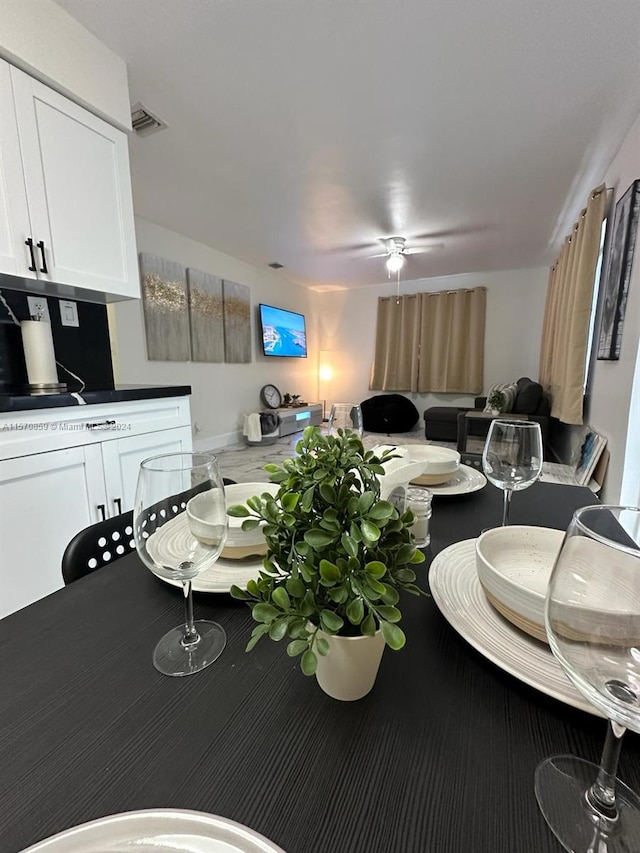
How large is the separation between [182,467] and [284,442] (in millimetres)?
4271

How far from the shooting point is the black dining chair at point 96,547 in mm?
698

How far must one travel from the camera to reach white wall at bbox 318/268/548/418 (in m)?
5.10

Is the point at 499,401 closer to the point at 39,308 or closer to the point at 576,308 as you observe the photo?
the point at 576,308

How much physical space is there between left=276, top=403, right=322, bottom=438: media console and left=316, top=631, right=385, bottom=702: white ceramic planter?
14.6 ft

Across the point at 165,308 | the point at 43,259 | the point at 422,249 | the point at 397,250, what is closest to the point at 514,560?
the point at 43,259

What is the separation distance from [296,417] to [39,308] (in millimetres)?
3582

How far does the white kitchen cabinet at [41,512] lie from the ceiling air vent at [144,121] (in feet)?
5.89

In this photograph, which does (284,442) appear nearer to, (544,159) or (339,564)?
(544,159)

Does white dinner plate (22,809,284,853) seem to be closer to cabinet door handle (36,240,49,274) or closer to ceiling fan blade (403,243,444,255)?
cabinet door handle (36,240,49,274)

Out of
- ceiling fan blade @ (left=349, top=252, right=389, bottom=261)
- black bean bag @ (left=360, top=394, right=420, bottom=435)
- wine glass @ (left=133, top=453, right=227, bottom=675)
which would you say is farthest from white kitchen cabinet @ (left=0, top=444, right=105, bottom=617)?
black bean bag @ (left=360, top=394, right=420, bottom=435)

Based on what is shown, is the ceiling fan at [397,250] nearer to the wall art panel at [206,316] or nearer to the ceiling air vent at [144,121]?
the wall art panel at [206,316]

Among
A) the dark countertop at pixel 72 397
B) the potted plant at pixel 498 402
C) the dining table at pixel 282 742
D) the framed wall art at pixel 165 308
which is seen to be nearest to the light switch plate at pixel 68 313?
the dark countertop at pixel 72 397

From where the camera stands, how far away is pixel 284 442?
188 inches

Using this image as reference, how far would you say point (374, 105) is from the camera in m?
1.90
